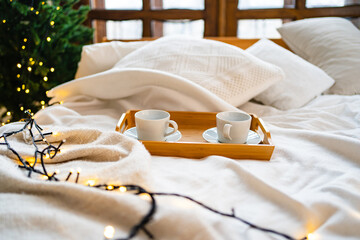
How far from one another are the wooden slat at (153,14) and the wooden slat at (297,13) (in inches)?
12.7

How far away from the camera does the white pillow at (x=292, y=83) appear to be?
1.26 meters

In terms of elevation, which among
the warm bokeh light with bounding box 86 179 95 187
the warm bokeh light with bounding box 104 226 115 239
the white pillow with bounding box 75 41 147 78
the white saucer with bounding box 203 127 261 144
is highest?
the white pillow with bounding box 75 41 147 78

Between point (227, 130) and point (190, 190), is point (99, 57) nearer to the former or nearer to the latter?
point (227, 130)

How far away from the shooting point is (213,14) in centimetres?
219

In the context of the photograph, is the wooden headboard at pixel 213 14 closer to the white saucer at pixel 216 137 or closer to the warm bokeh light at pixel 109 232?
the white saucer at pixel 216 137

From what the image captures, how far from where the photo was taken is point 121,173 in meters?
0.57

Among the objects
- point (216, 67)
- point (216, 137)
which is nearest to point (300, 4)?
point (216, 67)

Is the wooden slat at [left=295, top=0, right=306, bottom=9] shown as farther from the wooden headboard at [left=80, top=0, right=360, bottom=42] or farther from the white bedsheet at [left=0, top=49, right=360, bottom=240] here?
the white bedsheet at [left=0, top=49, right=360, bottom=240]

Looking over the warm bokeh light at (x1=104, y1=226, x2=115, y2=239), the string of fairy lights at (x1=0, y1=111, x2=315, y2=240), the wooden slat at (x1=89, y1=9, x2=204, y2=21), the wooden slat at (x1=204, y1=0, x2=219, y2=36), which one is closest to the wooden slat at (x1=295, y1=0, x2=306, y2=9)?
the wooden slat at (x1=204, y1=0, x2=219, y2=36)

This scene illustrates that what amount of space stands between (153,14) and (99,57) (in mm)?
942

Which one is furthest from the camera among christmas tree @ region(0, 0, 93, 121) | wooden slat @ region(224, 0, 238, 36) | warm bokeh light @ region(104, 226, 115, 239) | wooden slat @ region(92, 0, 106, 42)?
wooden slat @ region(92, 0, 106, 42)

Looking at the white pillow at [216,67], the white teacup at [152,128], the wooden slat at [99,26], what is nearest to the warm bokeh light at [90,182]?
the white teacup at [152,128]

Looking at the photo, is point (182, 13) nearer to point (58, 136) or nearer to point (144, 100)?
point (144, 100)

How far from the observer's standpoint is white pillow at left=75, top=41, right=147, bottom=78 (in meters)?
1.41
